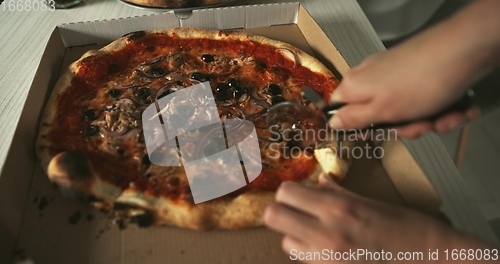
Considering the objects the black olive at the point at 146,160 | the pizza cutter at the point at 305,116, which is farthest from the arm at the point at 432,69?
the black olive at the point at 146,160

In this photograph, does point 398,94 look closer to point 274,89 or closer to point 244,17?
point 274,89

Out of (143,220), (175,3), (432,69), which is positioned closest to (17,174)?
(143,220)

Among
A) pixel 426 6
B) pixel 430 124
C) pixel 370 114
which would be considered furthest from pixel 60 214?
pixel 426 6

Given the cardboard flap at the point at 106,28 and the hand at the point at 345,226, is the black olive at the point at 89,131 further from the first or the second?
the hand at the point at 345,226

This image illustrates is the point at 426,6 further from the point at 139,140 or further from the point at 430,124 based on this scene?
the point at 139,140

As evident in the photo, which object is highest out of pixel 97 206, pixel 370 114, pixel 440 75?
pixel 440 75

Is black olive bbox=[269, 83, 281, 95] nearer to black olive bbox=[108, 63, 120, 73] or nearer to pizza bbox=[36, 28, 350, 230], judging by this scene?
pizza bbox=[36, 28, 350, 230]
